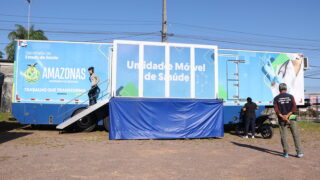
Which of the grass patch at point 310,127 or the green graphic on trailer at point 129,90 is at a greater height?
the green graphic on trailer at point 129,90

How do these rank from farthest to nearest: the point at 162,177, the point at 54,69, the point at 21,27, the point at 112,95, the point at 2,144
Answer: the point at 21,27, the point at 54,69, the point at 112,95, the point at 2,144, the point at 162,177

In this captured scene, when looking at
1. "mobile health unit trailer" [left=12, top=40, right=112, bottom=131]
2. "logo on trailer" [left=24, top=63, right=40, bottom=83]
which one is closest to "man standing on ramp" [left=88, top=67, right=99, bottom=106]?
"mobile health unit trailer" [left=12, top=40, right=112, bottom=131]

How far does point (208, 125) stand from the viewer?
9.04 meters

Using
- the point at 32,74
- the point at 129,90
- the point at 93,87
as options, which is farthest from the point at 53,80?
the point at 129,90

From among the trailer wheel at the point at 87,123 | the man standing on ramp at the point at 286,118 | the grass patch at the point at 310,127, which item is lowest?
the grass patch at the point at 310,127

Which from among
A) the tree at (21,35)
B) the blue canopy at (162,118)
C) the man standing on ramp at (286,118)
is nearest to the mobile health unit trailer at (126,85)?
the blue canopy at (162,118)

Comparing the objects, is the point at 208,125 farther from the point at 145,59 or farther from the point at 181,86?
the point at 145,59

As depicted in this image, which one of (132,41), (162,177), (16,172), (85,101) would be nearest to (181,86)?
(132,41)

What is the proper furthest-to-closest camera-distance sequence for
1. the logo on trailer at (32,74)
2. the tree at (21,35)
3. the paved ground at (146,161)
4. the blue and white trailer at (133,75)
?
the tree at (21,35) → the logo on trailer at (32,74) → the blue and white trailer at (133,75) → the paved ground at (146,161)

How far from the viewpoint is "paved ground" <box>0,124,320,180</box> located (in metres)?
4.48

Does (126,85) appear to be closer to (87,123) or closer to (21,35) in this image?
(87,123)

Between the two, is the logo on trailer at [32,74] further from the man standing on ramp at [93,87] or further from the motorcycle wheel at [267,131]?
the motorcycle wheel at [267,131]

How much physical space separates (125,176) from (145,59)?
17.2 feet

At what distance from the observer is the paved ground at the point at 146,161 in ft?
14.7
